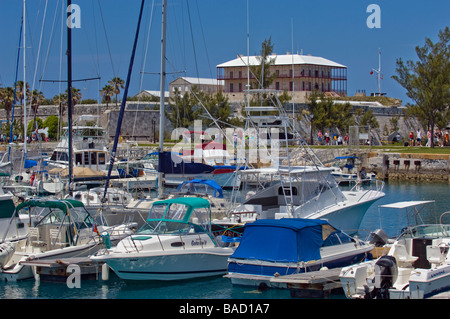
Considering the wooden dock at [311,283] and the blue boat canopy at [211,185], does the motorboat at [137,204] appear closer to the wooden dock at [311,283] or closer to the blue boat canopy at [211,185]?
the blue boat canopy at [211,185]

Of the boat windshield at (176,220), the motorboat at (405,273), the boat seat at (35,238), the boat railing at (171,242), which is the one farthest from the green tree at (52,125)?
the motorboat at (405,273)

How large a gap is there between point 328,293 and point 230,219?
5.54 meters

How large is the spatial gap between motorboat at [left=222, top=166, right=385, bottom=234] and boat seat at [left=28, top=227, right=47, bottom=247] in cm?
548

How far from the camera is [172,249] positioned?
17266 mm

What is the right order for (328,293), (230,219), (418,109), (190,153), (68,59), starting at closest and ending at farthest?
(328,293) → (230,219) → (68,59) → (190,153) → (418,109)

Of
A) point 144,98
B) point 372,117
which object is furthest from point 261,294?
point 144,98

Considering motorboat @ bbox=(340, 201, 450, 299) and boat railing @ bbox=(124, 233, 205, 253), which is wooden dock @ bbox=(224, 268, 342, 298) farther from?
boat railing @ bbox=(124, 233, 205, 253)

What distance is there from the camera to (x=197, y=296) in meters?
16.3

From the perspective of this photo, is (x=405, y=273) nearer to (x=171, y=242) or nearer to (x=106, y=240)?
(x=171, y=242)

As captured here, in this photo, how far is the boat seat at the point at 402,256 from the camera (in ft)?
50.6

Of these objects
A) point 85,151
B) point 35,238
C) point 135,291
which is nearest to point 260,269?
point 135,291

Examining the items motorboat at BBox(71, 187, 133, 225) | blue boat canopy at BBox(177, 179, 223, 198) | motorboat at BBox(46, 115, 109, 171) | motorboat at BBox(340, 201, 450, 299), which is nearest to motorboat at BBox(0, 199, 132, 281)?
motorboat at BBox(71, 187, 133, 225)

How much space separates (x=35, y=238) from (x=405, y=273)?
1046cm
